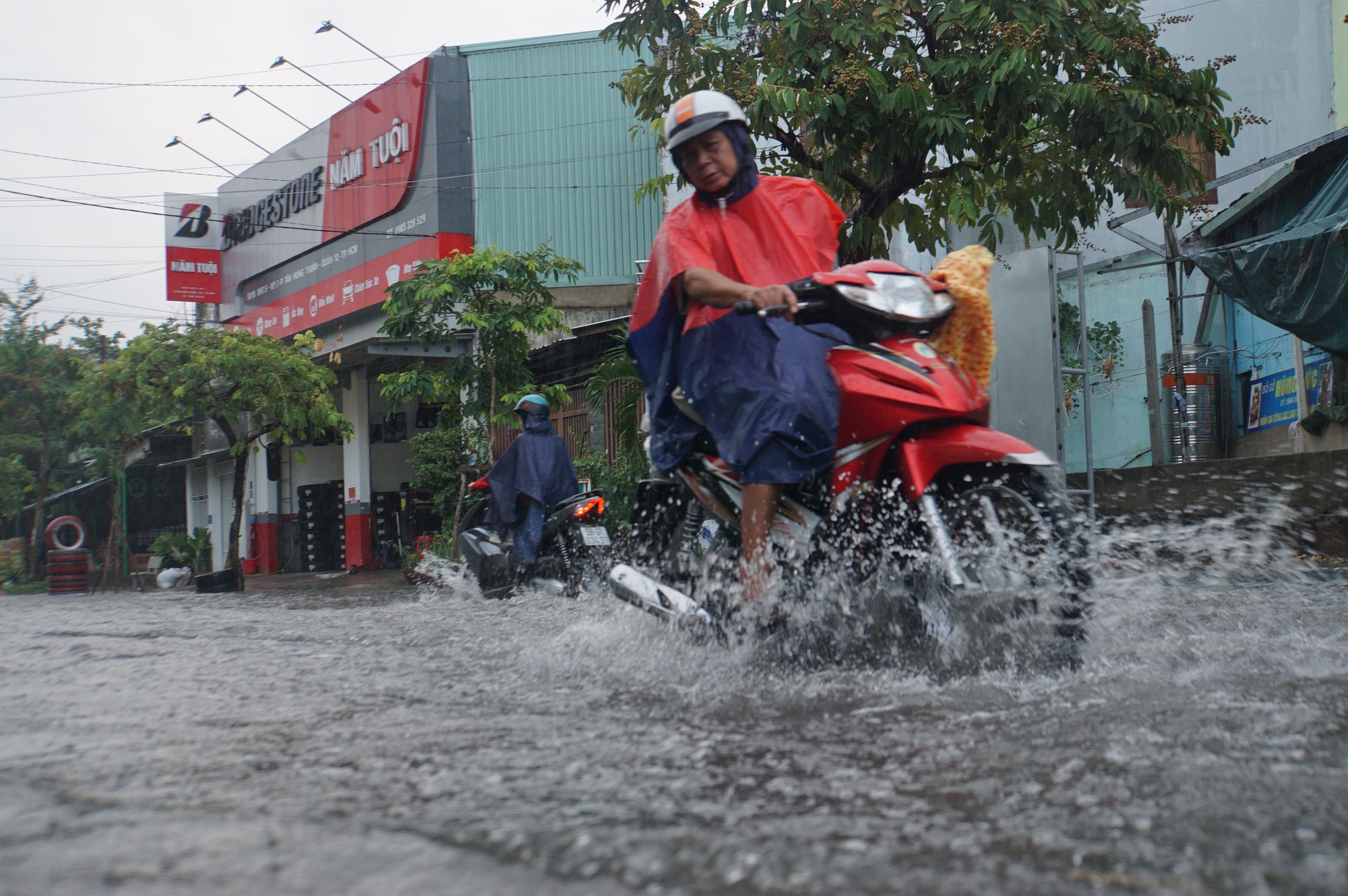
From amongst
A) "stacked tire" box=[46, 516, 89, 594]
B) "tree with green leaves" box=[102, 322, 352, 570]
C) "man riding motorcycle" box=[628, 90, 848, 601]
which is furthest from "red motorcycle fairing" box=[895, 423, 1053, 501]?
"stacked tire" box=[46, 516, 89, 594]

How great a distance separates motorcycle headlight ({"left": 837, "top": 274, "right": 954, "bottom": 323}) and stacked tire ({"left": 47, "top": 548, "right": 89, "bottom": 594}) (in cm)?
1685

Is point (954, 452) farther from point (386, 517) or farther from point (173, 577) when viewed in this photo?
point (386, 517)

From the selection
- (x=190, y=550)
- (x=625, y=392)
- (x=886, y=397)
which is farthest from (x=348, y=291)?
(x=886, y=397)

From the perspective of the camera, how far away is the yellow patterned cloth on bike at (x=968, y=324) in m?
3.24

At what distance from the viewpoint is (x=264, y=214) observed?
24453 mm

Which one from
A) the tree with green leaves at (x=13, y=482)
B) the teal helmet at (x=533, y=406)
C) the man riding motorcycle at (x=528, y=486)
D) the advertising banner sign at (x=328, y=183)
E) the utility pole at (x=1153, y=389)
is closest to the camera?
the man riding motorcycle at (x=528, y=486)

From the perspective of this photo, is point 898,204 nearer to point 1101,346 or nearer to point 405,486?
point 1101,346

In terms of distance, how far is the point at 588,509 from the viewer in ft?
23.9

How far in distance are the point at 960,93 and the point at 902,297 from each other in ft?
16.6

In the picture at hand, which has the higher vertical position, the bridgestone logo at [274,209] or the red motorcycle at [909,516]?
the bridgestone logo at [274,209]

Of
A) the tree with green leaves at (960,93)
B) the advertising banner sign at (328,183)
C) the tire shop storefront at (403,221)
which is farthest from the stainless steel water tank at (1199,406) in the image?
the advertising banner sign at (328,183)

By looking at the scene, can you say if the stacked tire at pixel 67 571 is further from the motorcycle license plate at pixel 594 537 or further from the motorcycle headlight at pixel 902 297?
the motorcycle headlight at pixel 902 297

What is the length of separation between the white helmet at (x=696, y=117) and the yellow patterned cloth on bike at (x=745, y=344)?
0.22 meters

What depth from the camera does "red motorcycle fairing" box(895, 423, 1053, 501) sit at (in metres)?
2.83
